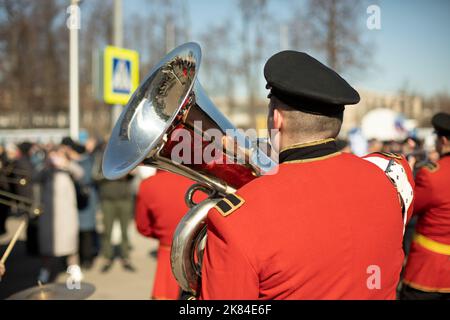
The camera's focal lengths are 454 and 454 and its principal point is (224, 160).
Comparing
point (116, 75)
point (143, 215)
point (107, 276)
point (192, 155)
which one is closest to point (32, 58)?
point (116, 75)

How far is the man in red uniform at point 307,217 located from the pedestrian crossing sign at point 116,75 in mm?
5602

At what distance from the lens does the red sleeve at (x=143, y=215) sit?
3432 millimetres

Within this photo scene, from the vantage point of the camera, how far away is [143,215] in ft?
11.5

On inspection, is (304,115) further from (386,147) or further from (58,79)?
(58,79)

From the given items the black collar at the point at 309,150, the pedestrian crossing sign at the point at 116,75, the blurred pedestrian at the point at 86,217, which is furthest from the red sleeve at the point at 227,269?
the pedestrian crossing sign at the point at 116,75

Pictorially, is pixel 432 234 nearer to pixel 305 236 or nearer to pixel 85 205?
pixel 305 236

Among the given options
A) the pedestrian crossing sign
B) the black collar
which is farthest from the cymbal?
the pedestrian crossing sign

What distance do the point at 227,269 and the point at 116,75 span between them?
242 inches

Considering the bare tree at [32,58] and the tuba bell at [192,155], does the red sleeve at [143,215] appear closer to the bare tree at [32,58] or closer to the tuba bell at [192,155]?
the tuba bell at [192,155]

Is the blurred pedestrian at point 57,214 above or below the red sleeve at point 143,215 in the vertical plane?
below

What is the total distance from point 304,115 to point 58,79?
26.7 metres

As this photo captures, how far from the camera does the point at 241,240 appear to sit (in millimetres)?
1316
